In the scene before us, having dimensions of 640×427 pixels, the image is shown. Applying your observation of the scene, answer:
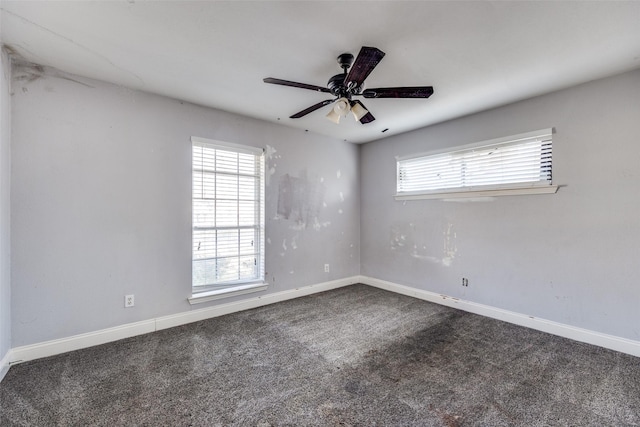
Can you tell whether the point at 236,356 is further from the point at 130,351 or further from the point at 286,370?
the point at 130,351

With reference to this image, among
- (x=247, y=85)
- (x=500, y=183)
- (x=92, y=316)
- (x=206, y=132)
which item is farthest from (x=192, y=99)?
(x=500, y=183)

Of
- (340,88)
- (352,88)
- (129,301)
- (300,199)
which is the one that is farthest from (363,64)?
(129,301)

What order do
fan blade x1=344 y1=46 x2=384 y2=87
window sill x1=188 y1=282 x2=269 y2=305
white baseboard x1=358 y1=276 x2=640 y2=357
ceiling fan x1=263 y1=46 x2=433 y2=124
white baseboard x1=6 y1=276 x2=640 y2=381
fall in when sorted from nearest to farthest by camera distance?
fan blade x1=344 y1=46 x2=384 y2=87 < ceiling fan x1=263 y1=46 x2=433 y2=124 < white baseboard x1=6 y1=276 x2=640 y2=381 < white baseboard x1=358 y1=276 x2=640 y2=357 < window sill x1=188 y1=282 x2=269 y2=305

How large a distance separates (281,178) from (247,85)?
1.43m

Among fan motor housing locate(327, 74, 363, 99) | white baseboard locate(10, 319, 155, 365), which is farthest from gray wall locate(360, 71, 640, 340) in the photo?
white baseboard locate(10, 319, 155, 365)

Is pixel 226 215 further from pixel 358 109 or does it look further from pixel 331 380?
pixel 331 380

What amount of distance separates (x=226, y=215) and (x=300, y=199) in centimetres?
113

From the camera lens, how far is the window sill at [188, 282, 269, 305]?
316 cm

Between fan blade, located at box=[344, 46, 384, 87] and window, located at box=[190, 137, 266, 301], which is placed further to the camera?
window, located at box=[190, 137, 266, 301]

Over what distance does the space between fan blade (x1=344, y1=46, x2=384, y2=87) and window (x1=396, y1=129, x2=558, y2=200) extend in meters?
2.17

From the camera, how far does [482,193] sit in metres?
3.37

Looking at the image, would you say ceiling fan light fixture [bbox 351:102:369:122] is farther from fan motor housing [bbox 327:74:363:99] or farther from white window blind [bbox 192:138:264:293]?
white window blind [bbox 192:138:264:293]

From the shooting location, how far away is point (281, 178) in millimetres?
3910

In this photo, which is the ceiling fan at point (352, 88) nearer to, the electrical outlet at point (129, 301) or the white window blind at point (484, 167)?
the white window blind at point (484, 167)
